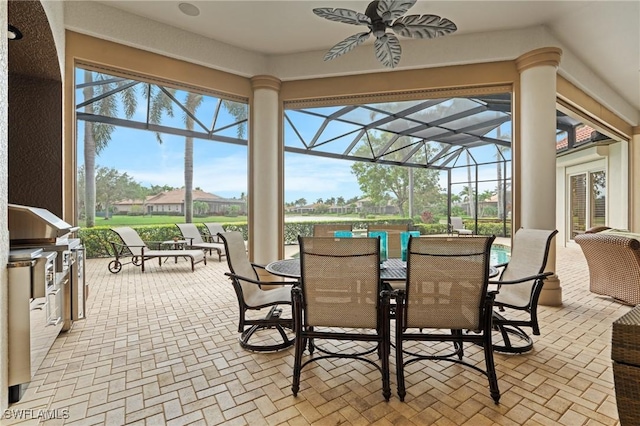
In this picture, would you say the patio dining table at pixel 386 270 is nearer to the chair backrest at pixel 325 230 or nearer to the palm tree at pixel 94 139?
the chair backrest at pixel 325 230

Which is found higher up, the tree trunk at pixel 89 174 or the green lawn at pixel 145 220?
the tree trunk at pixel 89 174

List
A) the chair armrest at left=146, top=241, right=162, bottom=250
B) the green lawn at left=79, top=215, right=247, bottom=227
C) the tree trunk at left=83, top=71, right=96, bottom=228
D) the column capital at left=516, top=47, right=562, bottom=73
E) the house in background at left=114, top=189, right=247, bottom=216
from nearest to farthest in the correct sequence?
the column capital at left=516, top=47, right=562, bottom=73 → the chair armrest at left=146, top=241, right=162, bottom=250 → the tree trunk at left=83, top=71, right=96, bottom=228 → the green lawn at left=79, top=215, right=247, bottom=227 → the house in background at left=114, top=189, right=247, bottom=216

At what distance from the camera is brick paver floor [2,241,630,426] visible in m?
1.81

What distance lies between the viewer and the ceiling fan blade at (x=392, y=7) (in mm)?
2404

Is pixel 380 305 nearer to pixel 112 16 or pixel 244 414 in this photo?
pixel 244 414

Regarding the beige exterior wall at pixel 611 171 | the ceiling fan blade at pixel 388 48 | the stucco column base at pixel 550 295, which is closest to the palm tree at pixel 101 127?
the ceiling fan blade at pixel 388 48

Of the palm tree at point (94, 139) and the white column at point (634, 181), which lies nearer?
the white column at point (634, 181)

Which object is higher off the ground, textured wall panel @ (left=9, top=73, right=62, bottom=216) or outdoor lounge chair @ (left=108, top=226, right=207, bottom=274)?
textured wall panel @ (left=9, top=73, right=62, bottom=216)

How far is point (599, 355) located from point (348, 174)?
6.48 m

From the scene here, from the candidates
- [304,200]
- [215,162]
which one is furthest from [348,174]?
[215,162]

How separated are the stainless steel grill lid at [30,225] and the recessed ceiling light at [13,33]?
1.29 meters

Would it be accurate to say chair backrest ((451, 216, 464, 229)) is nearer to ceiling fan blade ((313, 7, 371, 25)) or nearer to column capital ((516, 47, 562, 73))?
column capital ((516, 47, 562, 73))

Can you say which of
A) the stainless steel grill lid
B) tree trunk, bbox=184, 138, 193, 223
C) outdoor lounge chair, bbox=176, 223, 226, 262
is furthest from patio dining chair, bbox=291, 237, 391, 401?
tree trunk, bbox=184, 138, 193, 223

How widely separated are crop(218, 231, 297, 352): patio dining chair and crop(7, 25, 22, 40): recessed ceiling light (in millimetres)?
2152
